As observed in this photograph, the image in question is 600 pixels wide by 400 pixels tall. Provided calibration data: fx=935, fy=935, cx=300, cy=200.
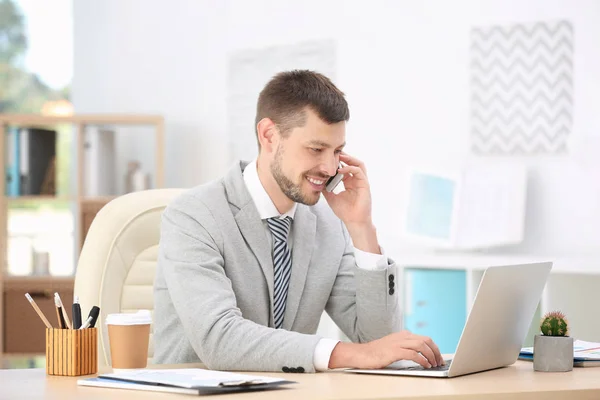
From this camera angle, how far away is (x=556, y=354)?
1.77 metres

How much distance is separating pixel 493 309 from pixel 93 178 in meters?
3.62

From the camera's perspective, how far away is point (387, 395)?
143 cm

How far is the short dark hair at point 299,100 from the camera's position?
6.94 feet

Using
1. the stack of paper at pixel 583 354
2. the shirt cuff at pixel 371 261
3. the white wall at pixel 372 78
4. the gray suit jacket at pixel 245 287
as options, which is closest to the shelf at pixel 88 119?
the white wall at pixel 372 78

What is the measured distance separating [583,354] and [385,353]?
0.47 metres

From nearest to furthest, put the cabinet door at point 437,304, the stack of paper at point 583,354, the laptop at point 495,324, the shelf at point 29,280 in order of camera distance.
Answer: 1. the laptop at point 495,324
2. the stack of paper at point 583,354
3. the cabinet door at point 437,304
4. the shelf at point 29,280

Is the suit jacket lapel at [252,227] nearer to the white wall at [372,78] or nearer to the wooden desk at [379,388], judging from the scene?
the wooden desk at [379,388]

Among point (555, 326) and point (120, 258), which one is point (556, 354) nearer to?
point (555, 326)

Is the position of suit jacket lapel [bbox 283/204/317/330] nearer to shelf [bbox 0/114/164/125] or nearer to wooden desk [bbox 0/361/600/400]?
wooden desk [bbox 0/361/600/400]

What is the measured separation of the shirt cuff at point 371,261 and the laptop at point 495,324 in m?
0.31

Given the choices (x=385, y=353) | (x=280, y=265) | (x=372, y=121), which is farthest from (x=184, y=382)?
(x=372, y=121)

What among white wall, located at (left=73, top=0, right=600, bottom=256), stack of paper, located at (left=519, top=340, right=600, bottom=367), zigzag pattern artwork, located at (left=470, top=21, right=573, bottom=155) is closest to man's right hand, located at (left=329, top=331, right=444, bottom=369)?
stack of paper, located at (left=519, top=340, right=600, bottom=367)

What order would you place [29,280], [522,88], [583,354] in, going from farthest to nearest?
[29,280] → [522,88] → [583,354]

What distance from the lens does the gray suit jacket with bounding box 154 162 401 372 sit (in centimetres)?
179
